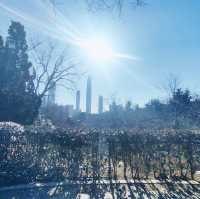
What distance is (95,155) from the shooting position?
7949 millimetres

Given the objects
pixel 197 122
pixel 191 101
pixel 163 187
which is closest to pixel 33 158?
pixel 163 187

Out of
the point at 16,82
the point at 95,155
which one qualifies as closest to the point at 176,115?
the point at 16,82

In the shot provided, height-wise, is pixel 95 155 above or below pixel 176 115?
below

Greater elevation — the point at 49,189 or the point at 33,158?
the point at 33,158

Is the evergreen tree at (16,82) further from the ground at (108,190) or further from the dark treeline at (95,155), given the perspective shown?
the ground at (108,190)

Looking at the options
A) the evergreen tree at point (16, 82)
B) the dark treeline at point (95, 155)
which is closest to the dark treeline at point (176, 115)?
the evergreen tree at point (16, 82)

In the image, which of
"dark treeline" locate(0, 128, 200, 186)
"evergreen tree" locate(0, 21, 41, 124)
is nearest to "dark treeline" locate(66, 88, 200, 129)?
"evergreen tree" locate(0, 21, 41, 124)

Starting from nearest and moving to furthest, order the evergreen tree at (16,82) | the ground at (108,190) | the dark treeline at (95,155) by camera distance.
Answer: the ground at (108,190) → the dark treeline at (95,155) → the evergreen tree at (16,82)

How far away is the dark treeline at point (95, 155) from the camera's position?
7.67 metres

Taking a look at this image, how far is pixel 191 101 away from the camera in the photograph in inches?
1373

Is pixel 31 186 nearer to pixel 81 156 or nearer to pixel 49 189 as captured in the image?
pixel 49 189

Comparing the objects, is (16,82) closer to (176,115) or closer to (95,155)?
(176,115)

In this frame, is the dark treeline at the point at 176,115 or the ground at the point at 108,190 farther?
the dark treeline at the point at 176,115

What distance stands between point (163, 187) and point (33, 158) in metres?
3.78
